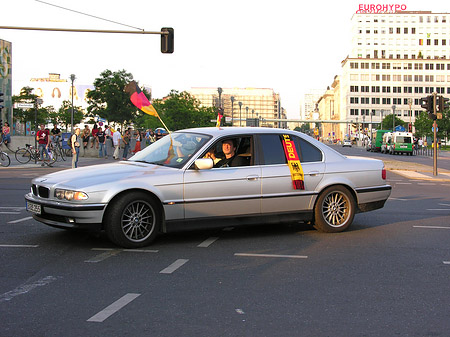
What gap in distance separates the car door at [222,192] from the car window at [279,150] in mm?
288

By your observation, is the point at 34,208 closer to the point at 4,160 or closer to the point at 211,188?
the point at 211,188

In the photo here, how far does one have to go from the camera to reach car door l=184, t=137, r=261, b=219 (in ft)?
24.0

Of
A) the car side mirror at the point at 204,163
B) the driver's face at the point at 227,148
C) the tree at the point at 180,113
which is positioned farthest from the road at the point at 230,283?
the tree at the point at 180,113

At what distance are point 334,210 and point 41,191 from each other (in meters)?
4.10

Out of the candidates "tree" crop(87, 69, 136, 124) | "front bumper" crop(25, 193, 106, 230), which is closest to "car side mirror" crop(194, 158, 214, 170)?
"front bumper" crop(25, 193, 106, 230)

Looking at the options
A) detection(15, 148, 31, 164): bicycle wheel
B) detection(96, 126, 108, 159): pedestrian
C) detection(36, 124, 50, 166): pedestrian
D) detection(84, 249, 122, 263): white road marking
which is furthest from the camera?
detection(96, 126, 108, 159): pedestrian

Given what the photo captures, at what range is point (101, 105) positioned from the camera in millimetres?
76875

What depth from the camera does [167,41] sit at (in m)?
21.3

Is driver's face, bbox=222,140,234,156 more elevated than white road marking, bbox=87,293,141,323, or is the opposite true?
driver's face, bbox=222,140,234,156

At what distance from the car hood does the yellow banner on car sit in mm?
1721

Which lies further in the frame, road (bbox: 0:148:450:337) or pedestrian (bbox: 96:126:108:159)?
pedestrian (bbox: 96:126:108:159)

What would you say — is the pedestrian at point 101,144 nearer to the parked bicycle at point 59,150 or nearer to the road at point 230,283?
the parked bicycle at point 59,150

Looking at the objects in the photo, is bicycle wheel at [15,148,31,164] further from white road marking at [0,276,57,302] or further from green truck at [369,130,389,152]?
green truck at [369,130,389,152]

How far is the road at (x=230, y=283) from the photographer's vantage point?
4195 millimetres
